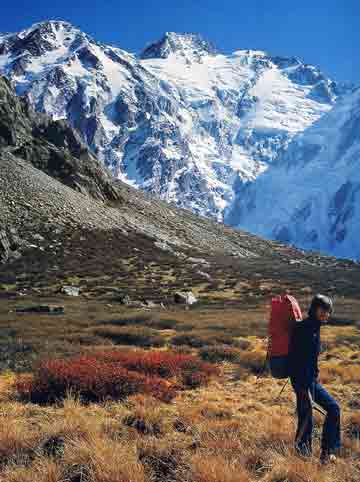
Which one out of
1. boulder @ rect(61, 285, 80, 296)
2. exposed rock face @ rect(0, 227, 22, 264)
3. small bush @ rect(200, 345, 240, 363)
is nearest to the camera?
small bush @ rect(200, 345, 240, 363)

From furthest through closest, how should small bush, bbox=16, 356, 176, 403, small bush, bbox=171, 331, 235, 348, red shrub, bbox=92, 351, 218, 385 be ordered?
1. small bush, bbox=171, 331, 235, 348
2. red shrub, bbox=92, 351, 218, 385
3. small bush, bbox=16, 356, 176, 403

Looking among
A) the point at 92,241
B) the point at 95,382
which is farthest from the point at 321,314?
the point at 92,241

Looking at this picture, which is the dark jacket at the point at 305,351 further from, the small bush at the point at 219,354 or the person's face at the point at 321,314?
the small bush at the point at 219,354

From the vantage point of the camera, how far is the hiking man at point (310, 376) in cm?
616

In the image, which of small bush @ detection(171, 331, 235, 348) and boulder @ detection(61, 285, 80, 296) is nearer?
small bush @ detection(171, 331, 235, 348)

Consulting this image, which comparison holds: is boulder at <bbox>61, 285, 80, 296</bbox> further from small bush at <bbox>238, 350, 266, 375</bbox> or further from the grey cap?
the grey cap

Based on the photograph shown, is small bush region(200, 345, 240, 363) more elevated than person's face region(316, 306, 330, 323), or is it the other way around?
person's face region(316, 306, 330, 323)

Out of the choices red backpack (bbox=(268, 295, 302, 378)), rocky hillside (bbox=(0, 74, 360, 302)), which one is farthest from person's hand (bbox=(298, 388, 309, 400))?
rocky hillside (bbox=(0, 74, 360, 302))

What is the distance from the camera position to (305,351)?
617cm

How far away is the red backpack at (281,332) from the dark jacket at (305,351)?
4.0 inches

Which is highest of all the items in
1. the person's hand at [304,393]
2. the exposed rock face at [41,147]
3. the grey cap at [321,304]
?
the exposed rock face at [41,147]

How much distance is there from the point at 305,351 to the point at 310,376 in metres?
0.36

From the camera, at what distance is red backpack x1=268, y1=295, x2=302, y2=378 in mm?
6238

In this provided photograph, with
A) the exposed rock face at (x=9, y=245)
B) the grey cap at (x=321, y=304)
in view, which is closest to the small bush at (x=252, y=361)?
the grey cap at (x=321, y=304)
